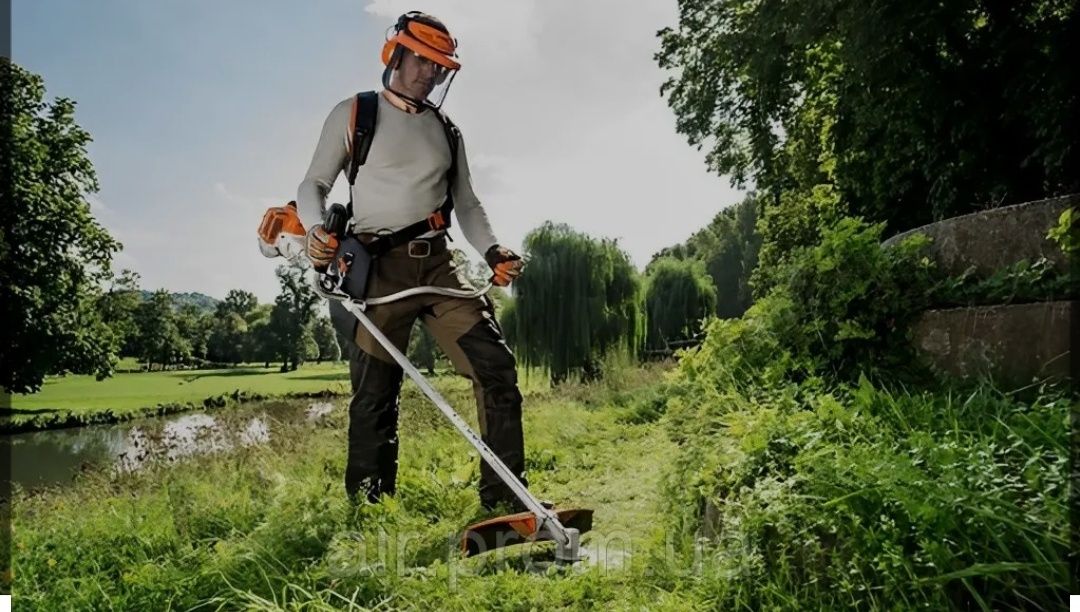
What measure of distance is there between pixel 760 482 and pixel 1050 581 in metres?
0.90

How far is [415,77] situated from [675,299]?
24154 millimetres

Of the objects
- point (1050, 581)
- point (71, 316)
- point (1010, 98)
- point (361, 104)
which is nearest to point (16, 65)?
point (71, 316)

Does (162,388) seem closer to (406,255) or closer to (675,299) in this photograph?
(675,299)

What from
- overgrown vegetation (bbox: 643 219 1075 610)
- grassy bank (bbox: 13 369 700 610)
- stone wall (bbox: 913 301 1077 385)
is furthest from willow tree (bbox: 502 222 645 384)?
stone wall (bbox: 913 301 1077 385)

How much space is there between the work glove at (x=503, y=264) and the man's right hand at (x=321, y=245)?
77 cm

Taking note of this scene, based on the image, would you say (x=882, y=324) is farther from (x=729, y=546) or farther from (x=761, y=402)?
(x=729, y=546)

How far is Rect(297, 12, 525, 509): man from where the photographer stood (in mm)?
3369

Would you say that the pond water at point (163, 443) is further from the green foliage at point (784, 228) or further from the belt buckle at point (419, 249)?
the green foliage at point (784, 228)

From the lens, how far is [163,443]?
7.06 metres

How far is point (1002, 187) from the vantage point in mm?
7863

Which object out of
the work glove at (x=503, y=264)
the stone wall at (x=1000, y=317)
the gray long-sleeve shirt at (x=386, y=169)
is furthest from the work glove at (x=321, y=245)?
the stone wall at (x=1000, y=317)

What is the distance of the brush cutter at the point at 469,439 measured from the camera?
2.99 metres

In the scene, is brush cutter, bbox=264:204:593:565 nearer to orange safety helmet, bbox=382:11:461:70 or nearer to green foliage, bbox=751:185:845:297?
orange safety helmet, bbox=382:11:461:70

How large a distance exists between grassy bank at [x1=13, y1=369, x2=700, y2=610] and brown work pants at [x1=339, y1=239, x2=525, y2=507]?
22 centimetres
